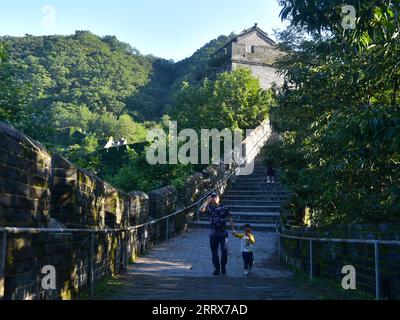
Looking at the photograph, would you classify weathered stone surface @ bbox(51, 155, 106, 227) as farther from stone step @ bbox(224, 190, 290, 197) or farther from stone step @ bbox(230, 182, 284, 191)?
stone step @ bbox(230, 182, 284, 191)

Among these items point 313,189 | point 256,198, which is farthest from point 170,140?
point 313,189

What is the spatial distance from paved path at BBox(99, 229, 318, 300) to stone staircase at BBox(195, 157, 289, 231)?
320 centimetres

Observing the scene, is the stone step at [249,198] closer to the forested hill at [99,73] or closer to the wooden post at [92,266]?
the wooden post at [92,266]

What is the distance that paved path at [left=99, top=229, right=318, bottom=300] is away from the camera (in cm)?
691

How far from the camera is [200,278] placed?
9125 millimetres

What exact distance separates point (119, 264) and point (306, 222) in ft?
22.4

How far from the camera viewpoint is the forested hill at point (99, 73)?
8577 centimetres

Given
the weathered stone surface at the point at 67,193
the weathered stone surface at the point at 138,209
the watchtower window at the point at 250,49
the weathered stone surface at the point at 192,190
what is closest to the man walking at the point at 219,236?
the weathered stone surface at the point at 138,209

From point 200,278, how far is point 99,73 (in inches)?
3622

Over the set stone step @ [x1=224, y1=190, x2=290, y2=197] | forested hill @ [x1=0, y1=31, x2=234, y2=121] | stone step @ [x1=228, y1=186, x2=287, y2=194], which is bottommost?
stone step @ [x1=224, y1=190, x2=290, y2=197]

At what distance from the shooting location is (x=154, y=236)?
14.1m

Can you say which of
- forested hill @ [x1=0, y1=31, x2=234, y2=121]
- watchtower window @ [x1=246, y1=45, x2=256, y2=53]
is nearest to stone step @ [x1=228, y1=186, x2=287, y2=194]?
watchtower window @ [x1=246, y1=45, x2=256, y2=53]

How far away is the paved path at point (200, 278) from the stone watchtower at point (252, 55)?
36.9m

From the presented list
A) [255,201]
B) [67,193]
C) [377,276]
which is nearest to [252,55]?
[255,201]
